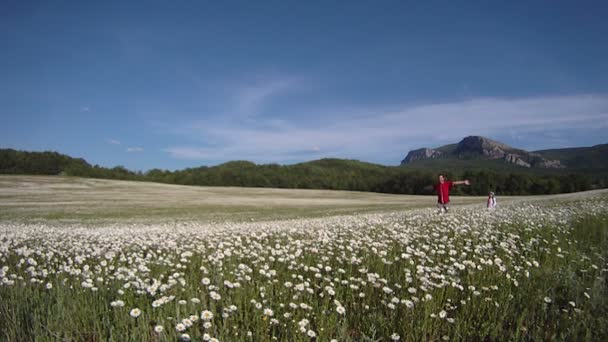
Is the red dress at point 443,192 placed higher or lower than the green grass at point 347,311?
higher

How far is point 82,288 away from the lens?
5324mm

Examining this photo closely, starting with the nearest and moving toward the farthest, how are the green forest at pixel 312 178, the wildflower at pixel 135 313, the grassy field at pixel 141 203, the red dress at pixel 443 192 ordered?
1. the wildflower at pixel 135 313
2. the red dress at pixel 443 192
3. the grassy field at pixel 141 203
4. the green forest at pixel 312 178

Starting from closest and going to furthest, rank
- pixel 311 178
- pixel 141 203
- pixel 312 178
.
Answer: pixel 141 203
pixel 311 178
pixel 312 178

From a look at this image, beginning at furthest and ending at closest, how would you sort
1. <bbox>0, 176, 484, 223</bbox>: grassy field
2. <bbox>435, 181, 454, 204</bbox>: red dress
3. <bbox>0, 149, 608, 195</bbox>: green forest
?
<bbox>0, 149, 608, 195</bbox>: green forest → <bbox>0, 176, 484, 223</bbox>: grassy field → <bbox>435, 181, 454, 204</bbox>: red dress

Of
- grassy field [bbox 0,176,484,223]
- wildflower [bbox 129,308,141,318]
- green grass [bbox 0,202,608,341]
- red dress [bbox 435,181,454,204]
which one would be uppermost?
red dress [bbox 435,181,454,204]

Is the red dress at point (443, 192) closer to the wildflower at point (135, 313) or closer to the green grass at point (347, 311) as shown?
the green grass at point (347, 311)

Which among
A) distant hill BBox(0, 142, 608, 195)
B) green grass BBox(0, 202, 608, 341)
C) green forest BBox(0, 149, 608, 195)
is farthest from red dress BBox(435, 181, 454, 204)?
green forest BBox(0, 149, 608, 195)

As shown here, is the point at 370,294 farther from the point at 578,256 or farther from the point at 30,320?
the point at 578,256

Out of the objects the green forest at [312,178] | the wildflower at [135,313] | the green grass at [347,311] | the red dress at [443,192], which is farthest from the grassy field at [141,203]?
the green forest at [312,178]

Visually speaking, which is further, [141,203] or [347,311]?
[141,203]

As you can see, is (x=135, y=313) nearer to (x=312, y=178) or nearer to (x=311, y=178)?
(x=311, y=178)

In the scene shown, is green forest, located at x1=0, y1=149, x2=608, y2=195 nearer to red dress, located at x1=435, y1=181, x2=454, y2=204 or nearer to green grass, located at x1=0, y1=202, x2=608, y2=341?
red dress, located at x1=435, y1=181, x2=454, y2=204

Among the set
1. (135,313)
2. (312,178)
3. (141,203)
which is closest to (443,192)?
(135,313)

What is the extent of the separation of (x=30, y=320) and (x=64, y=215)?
26548mm
